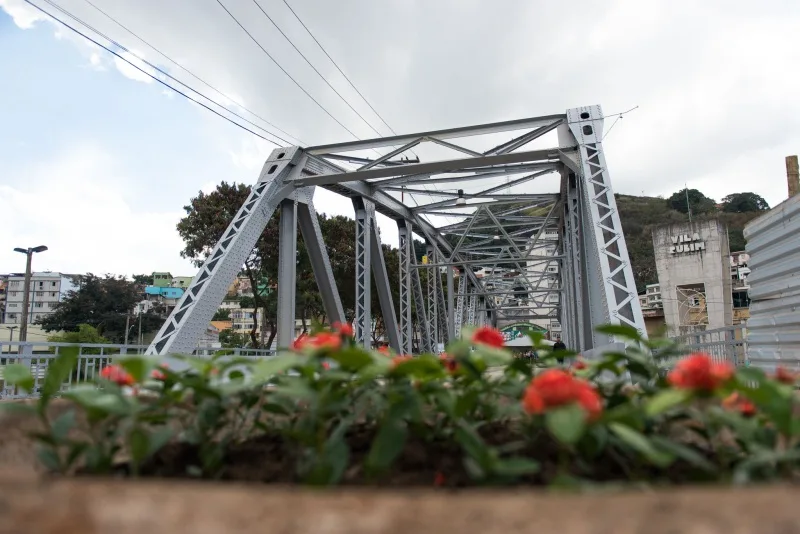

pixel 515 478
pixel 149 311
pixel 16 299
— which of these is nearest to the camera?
pixel 515 478

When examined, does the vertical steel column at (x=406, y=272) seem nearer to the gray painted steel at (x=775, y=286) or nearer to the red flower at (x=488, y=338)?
the gray painted steel at (x=775, y=286)

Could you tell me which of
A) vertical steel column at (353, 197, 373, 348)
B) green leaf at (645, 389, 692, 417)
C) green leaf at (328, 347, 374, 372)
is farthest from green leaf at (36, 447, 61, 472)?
vertical steel column at (353, 197, 373, 348)

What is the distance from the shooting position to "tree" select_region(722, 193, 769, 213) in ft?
222

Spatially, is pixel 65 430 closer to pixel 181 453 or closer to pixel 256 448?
pixel 181 453

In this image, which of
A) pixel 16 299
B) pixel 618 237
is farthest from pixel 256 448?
pixel 16 299

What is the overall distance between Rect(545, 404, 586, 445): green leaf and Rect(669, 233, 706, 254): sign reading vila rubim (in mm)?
28794

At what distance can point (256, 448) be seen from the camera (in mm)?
1767

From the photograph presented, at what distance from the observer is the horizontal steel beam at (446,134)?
9633mm

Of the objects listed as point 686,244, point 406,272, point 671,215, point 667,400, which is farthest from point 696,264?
point 671,215

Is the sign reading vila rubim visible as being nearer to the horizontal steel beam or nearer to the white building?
the horizontal steel beam

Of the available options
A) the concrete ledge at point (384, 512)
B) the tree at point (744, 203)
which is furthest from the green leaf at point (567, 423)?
the tree at point (744, 203)

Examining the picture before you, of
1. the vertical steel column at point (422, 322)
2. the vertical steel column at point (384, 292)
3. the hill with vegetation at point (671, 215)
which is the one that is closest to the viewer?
the vertical steel column at point (384, 292)

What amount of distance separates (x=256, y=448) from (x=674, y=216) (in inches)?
2956

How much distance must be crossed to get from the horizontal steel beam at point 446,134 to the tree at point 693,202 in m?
63.9
